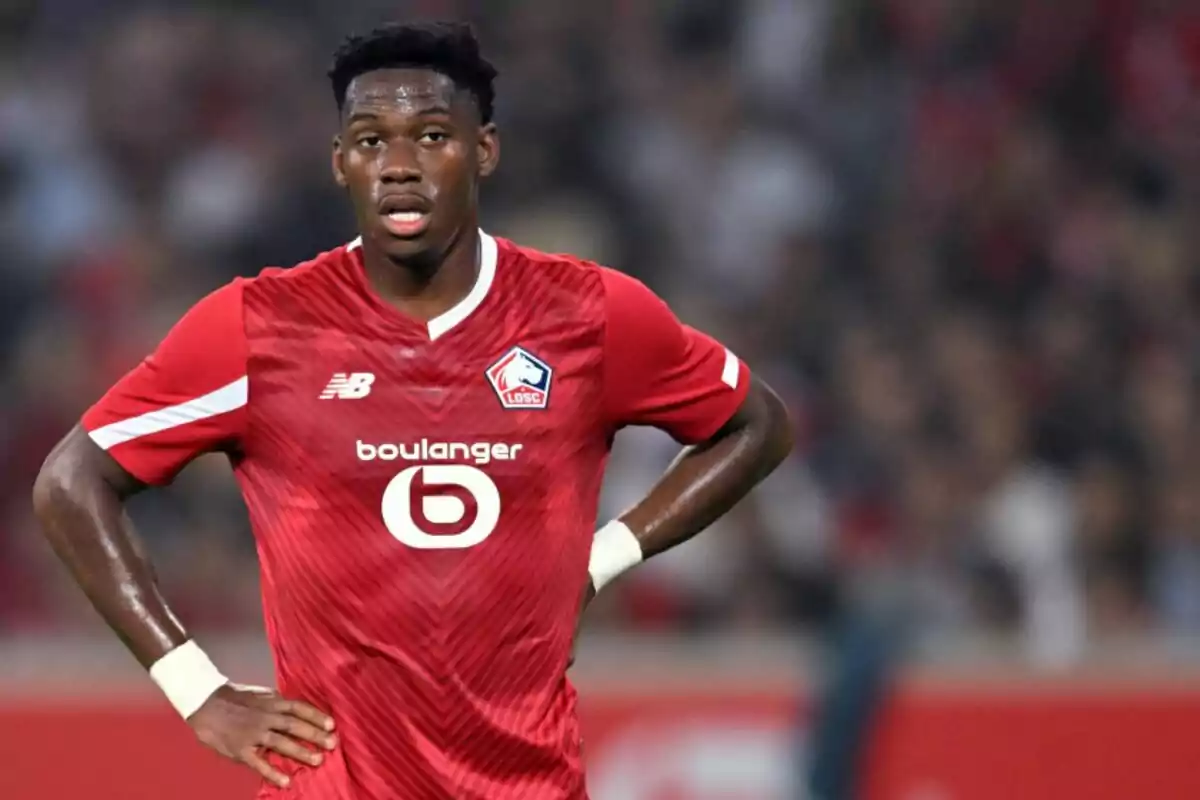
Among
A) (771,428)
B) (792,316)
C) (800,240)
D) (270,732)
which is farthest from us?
(800,240)

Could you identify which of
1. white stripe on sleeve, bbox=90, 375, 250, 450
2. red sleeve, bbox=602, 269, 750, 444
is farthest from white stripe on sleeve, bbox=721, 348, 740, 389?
white stripe on sleeve, bbox=90, 375, 250, 450

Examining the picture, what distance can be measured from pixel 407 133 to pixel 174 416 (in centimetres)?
68

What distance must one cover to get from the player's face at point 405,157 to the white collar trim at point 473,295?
0.13 meters

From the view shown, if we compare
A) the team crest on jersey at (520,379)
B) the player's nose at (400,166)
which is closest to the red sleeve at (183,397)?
the player's nose at (400,166)

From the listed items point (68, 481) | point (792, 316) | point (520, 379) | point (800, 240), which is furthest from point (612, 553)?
point (800, 240)

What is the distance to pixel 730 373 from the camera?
15.2ft

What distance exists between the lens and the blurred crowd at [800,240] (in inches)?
336

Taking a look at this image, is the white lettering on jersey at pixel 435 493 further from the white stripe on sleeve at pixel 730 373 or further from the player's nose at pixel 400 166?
the white stripe on sleeve at pixel 730 373

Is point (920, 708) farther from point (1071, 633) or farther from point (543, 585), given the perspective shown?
point (543, 585)

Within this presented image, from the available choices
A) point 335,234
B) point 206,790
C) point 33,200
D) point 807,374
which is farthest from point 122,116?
point 206,790

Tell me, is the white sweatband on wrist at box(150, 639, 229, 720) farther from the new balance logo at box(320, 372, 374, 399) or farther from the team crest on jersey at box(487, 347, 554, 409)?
the team crest on jersey at box(487, 347, 554, 409)

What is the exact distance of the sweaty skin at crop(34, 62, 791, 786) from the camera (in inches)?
162

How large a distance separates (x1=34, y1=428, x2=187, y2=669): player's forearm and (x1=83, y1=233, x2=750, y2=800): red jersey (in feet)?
0.21

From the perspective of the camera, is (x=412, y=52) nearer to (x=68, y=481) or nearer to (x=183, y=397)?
(x=183, y=397)
